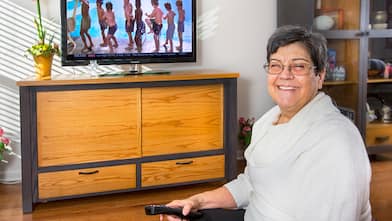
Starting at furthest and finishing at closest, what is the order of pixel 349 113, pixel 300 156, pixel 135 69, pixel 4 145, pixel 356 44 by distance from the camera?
1. pixel 349 113
2. pixel 356 44
3. pixel 135 69
4. pixel 4 145
5. pixel 300 156

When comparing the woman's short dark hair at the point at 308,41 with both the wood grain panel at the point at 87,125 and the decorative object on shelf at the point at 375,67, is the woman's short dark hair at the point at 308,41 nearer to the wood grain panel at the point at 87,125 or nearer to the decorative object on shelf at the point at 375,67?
the wood grain panel at the point at 87,125

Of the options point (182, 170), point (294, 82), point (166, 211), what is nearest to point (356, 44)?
point (182, 170)

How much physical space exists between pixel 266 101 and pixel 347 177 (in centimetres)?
297

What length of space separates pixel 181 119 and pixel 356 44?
1645mm

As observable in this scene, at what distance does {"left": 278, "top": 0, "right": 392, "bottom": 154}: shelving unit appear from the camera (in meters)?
3.89

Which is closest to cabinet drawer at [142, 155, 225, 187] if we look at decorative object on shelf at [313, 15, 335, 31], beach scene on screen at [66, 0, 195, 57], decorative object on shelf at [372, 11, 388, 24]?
beach scene on screen at [66, 0, 195, 57]

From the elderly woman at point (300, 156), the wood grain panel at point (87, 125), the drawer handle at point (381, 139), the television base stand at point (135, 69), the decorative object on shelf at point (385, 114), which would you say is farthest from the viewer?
the decorative object on shelf at point (385, 114)

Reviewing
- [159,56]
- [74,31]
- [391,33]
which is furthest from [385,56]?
[74,31]

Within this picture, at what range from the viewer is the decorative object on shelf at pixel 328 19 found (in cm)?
393

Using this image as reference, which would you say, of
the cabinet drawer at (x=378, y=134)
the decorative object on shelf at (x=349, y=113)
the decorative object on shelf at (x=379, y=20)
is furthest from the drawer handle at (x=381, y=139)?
the decorative object on shelf at (x=379, y=20)

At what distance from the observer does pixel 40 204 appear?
3117 mm

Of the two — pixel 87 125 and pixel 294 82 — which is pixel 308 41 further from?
pixel 87 125

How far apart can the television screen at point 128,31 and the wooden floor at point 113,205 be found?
91cm

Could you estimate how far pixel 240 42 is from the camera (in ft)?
13.2
